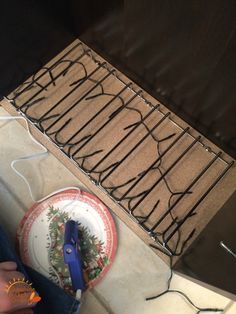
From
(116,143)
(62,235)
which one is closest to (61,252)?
(62,235)

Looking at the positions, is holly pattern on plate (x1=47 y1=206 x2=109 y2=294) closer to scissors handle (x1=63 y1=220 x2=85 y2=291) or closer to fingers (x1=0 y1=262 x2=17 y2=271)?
scissors handle (x1=63 y1=220 x2=85 y2=291)

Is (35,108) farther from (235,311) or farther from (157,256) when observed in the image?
(235,311)

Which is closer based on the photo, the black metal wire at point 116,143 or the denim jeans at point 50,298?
the denim jeans at point 50,298

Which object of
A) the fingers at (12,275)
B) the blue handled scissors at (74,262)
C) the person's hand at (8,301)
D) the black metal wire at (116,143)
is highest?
the black metal wire at (116,143)

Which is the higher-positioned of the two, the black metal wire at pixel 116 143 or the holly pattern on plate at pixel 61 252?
the black metal wire at pixel 116 143

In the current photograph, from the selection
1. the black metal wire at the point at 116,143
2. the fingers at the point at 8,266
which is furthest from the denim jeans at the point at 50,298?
the black metal wire at the point at 116,143

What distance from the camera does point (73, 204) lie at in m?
0.83

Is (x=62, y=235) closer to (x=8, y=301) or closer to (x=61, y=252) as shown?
(x=61, y=252)

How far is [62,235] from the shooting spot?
2.65 feet

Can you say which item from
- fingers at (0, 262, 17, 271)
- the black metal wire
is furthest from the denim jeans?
the black metal wire

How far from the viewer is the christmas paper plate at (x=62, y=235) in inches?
30.7

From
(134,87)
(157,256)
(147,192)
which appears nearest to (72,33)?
(134,87)

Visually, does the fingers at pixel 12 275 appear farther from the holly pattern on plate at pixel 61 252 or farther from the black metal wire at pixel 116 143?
the black metal wire at pixel 116 143

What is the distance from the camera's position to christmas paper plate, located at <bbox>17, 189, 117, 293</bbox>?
779mm
